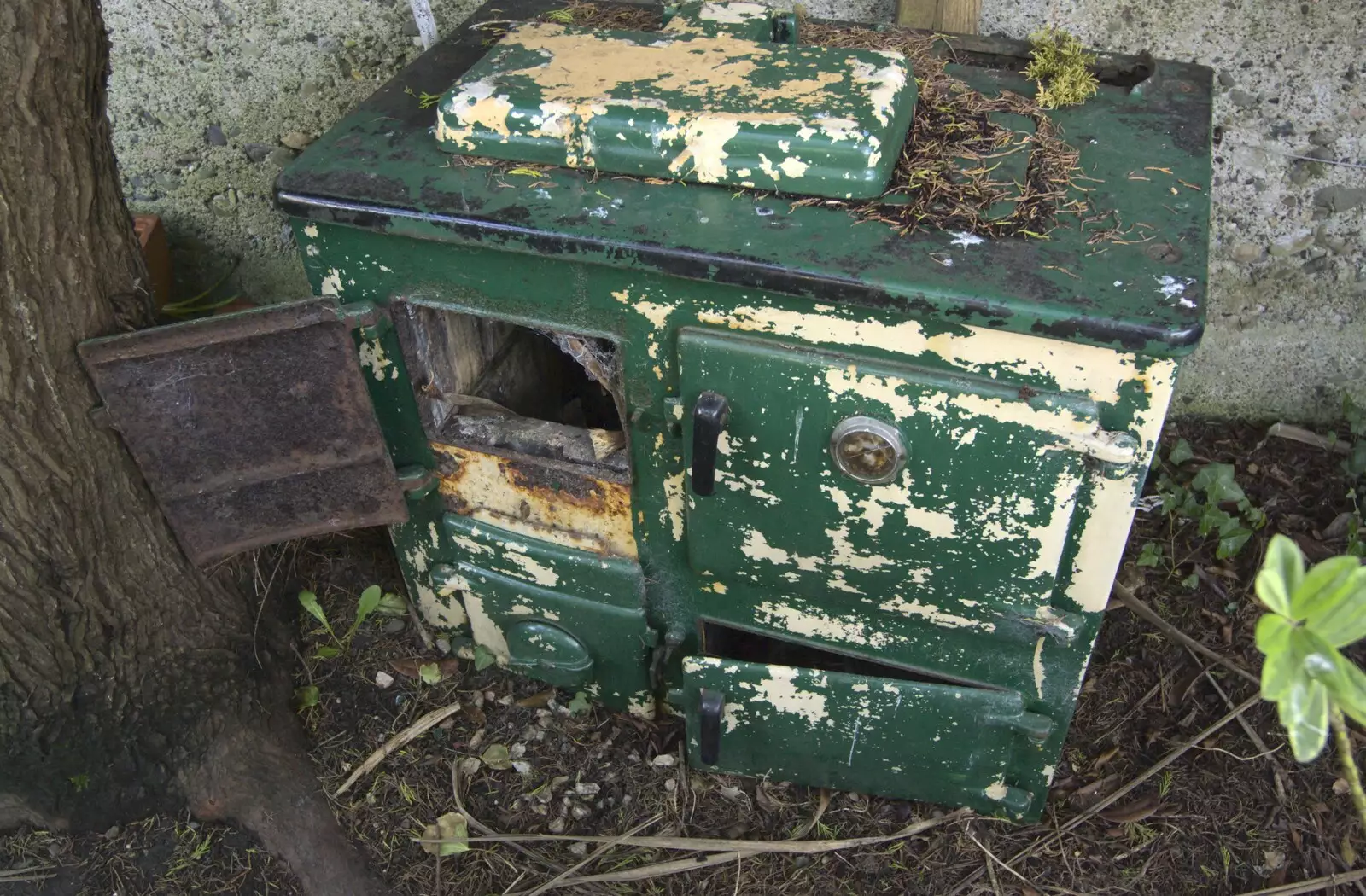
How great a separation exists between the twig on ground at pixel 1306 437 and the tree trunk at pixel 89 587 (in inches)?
111

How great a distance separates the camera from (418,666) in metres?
2.92

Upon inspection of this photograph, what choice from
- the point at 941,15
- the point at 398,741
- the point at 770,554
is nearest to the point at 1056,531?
the point at 770,554

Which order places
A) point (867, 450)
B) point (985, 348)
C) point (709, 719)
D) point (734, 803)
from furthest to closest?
point (734, 803) → point (709, 719) → point (867, 450) → point (985, 348)

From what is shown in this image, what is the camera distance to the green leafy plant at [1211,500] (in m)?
3.06

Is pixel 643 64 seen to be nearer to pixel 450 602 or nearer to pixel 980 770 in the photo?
pixel 450 602

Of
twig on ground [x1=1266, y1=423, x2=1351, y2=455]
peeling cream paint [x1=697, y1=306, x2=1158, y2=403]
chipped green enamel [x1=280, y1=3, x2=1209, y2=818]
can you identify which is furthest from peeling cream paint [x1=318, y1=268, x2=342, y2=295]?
twig on ground [x1=1266, y1=423, x2=1351, y2=455]

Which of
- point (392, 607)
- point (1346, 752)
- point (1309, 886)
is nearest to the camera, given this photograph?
point (1346, 752)

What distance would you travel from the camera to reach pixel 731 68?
6.87ft

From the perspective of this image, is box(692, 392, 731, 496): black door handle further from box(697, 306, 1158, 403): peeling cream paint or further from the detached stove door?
box(697, 306, 1158, 403): peeling cream paint

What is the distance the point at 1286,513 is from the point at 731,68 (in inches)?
86.2

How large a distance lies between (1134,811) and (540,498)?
1556 mm

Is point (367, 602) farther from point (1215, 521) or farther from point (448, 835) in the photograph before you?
point (1215, 521)

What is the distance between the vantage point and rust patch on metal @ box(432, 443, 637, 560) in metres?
2.31

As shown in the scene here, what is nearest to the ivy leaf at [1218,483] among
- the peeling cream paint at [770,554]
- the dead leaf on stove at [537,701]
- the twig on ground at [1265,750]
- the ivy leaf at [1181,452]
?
the ivy leaf at [1181,452]
